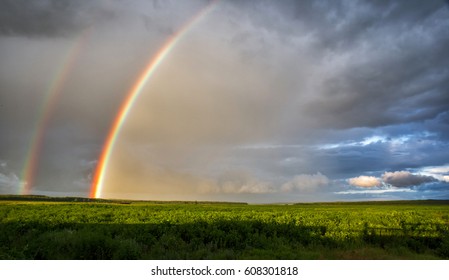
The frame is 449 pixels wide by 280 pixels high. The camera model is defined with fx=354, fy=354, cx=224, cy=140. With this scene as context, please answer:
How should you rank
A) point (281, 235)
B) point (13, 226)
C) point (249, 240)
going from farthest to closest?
1. point (13, 226)
2. point (281, 235)
3. point (249, 240)

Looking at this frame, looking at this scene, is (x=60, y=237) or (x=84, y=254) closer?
(x=84, y=254)

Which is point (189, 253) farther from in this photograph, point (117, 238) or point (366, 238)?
point (366, 238)

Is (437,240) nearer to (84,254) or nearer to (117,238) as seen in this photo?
(117,238)

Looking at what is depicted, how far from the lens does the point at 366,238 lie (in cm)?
2014

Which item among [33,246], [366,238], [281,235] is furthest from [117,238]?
[366,238]

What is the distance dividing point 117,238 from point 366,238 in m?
13.6

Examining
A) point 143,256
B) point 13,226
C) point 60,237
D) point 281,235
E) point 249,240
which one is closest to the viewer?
point 143,256

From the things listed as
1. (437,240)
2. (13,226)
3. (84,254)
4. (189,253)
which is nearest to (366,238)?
(437,240)

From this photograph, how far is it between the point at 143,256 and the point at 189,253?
190cm

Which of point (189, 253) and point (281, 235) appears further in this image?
point (281, 235)

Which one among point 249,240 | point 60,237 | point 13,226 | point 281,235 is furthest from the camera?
point 13,226

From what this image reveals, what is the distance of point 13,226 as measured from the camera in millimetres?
21047

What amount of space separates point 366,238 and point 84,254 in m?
14.9

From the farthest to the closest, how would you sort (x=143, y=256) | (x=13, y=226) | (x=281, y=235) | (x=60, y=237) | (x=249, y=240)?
(x=13, y=226) < (x=281, y=235) < (x=249, y=240) < (x=60, y=237) < (x=143, y=256)
